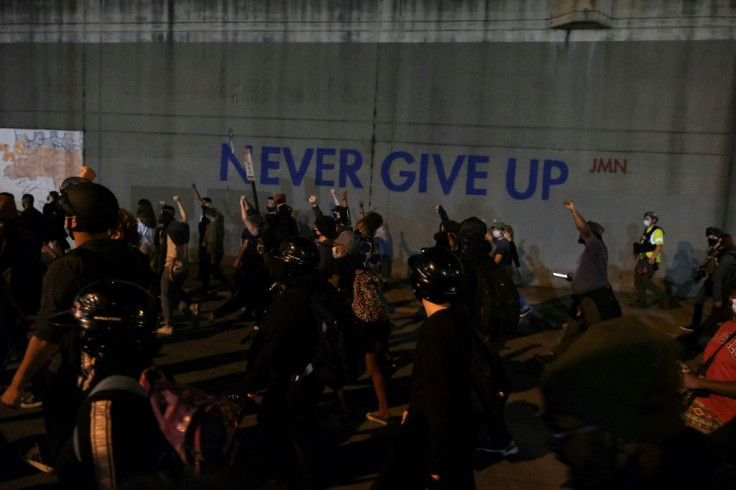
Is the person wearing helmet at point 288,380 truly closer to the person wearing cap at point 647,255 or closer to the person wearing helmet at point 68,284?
the person wearing helmet at point 68,284

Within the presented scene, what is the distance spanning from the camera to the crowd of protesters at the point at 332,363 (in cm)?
233

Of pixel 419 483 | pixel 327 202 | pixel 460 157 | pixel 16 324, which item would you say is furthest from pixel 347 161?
pixel 419 483

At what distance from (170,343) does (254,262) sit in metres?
1.90

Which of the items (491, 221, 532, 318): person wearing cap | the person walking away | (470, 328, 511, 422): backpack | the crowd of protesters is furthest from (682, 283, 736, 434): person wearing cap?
(491, 221, 532, 318): person wearing cap

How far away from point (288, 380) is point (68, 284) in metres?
1.39

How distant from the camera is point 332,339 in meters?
4.76

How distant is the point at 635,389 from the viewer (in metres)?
2.23

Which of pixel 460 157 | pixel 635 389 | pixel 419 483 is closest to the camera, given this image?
pixel 635 389

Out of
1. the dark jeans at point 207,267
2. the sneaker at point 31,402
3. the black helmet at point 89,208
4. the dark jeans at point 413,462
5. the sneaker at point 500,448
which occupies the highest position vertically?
the black helmet at point 89,208

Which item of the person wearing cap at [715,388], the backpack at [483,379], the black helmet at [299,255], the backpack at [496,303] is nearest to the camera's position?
the person wearing cap at [715,388]

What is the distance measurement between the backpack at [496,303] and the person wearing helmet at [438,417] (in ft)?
9.23

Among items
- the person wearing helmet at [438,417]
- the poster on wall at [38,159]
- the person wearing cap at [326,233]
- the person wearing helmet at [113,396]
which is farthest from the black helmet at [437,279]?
the poster on wall at [38,159]

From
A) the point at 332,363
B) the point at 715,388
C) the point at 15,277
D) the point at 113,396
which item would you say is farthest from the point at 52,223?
the point at 715,388

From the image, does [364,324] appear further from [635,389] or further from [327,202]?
[327,202]
